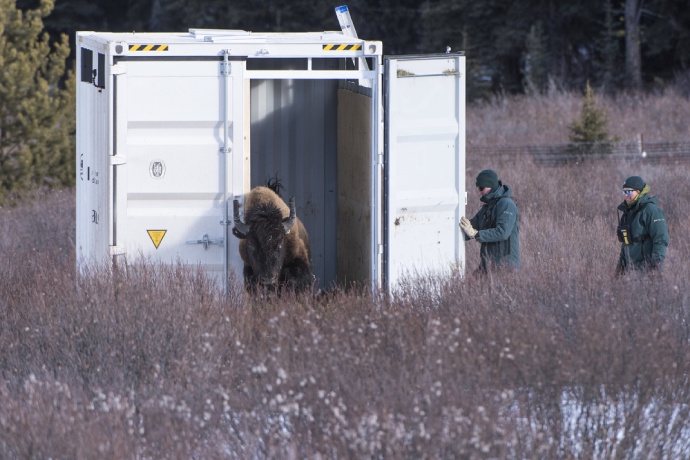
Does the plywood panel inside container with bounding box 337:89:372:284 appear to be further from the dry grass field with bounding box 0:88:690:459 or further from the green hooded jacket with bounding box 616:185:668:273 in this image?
the green hooded jacket with bounding box 616:185:668:273

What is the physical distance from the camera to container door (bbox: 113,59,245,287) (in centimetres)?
925

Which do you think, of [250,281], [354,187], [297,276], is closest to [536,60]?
[354,187]

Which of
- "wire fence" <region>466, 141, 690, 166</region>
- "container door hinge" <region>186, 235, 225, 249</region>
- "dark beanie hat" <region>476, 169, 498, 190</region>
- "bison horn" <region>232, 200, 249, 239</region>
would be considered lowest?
"container door hinge" <region>186, 235, 225, 249</region>

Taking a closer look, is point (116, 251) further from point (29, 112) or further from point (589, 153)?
point (589, 153)

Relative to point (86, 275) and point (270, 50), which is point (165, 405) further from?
point (270, 50)

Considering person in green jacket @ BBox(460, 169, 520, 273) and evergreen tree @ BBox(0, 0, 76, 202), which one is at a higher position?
evergreen tree @ BBox(0, 0, 76, 202)

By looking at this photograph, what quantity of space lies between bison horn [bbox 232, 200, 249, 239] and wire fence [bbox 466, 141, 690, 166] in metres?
12.5

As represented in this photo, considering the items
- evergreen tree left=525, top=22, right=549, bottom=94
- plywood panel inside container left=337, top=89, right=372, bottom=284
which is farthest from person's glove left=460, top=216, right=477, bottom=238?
evergreen tree left=525, top=22, right=549, bottom=94

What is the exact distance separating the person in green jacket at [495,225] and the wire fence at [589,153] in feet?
37.5

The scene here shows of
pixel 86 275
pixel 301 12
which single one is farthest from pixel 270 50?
pixel 301 12

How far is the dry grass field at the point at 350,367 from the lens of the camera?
6035 millimetres

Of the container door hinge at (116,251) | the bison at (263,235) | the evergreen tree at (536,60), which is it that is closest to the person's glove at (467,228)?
the bison at (263,235)

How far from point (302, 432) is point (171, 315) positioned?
2.23m

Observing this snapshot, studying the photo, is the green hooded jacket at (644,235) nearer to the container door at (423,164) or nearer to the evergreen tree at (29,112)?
the container door at (423,164)
